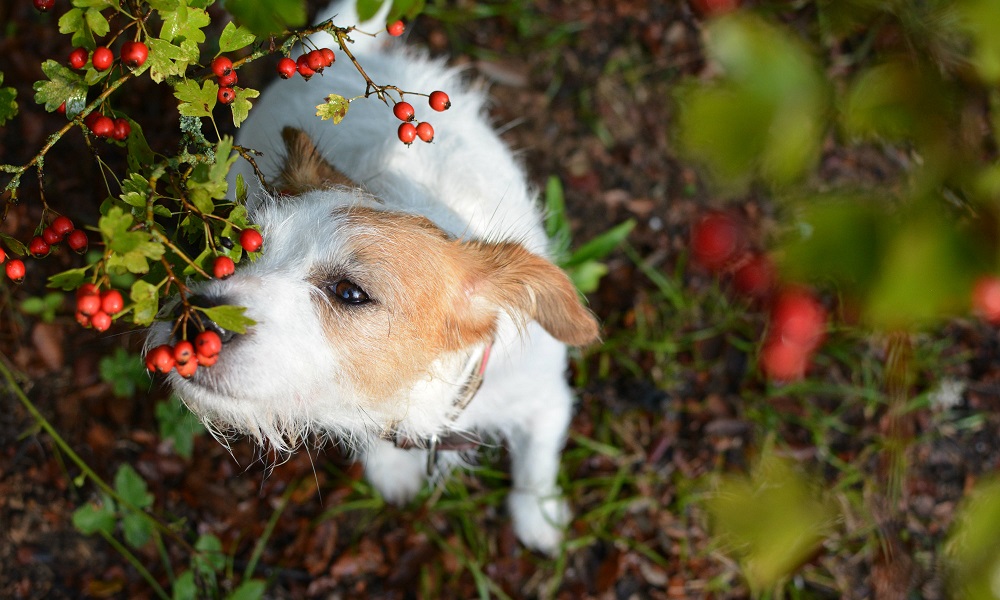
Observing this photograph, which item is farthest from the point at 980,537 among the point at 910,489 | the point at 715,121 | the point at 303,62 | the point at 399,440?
the point at 910,489

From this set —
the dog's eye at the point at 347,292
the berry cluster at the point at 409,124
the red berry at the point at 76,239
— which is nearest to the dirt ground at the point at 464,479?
the dog's eye at the point at 347,292

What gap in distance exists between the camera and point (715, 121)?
2.33ft

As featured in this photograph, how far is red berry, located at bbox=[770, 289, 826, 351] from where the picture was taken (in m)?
3.31

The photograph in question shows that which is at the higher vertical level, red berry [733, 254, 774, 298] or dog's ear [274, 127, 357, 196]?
dog's ear [274, 127, 357, 196]

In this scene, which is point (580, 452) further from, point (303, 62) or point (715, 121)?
point (715, 121)

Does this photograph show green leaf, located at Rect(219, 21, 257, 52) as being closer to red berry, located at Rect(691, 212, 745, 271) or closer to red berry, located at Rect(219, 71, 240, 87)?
red berry, located at Rect(219, 71, 240, 87)

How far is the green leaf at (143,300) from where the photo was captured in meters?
1.26

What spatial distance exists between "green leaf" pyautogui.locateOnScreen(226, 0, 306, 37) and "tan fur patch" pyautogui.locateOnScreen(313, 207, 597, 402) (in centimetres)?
102

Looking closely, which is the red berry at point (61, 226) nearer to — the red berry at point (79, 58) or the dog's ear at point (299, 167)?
the red berry at point (79, 58)

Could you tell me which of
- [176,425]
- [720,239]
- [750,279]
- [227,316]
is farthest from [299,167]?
[750,279]

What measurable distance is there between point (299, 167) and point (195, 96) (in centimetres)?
106

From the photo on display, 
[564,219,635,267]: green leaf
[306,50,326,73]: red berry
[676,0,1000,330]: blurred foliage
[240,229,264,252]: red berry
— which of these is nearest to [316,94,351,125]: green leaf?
[306,50,326,73]: red berry

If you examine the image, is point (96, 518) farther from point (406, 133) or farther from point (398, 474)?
point (406, 133)

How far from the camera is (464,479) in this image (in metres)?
3.70
